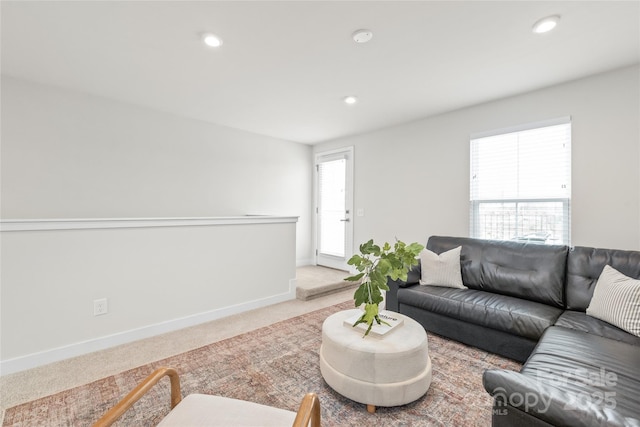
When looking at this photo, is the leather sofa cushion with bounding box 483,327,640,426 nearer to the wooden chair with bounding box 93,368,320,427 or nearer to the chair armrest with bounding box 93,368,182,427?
the wooden chair with bounding box 93,368,320,427

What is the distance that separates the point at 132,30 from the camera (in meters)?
2.09

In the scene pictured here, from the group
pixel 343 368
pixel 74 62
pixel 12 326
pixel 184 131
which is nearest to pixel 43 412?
pixel 12 326

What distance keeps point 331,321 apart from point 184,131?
3486 millimetres

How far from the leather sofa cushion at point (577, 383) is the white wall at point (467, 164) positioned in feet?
5.14

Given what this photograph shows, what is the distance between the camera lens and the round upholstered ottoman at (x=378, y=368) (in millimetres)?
1643

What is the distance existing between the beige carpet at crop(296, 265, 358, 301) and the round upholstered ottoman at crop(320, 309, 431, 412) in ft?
5.82

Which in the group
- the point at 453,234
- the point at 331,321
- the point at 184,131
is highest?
the point at 184,131

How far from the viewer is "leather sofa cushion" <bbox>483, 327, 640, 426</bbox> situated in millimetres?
1082

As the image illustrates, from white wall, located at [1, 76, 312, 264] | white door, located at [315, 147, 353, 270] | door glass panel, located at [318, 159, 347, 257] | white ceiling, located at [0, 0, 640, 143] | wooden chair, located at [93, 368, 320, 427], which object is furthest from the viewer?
door glass panel, located at [318, 159, 347, 257]

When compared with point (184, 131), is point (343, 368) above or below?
below

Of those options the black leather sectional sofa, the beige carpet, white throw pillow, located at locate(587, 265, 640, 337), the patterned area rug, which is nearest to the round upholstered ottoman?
A: the patterned area rug

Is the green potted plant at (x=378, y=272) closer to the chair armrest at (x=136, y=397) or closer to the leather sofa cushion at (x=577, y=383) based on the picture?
the leather sofa cushion at (x=577, y=383)

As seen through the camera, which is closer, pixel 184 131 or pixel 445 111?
pixel 445 111

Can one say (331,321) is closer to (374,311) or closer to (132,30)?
(374,311)
